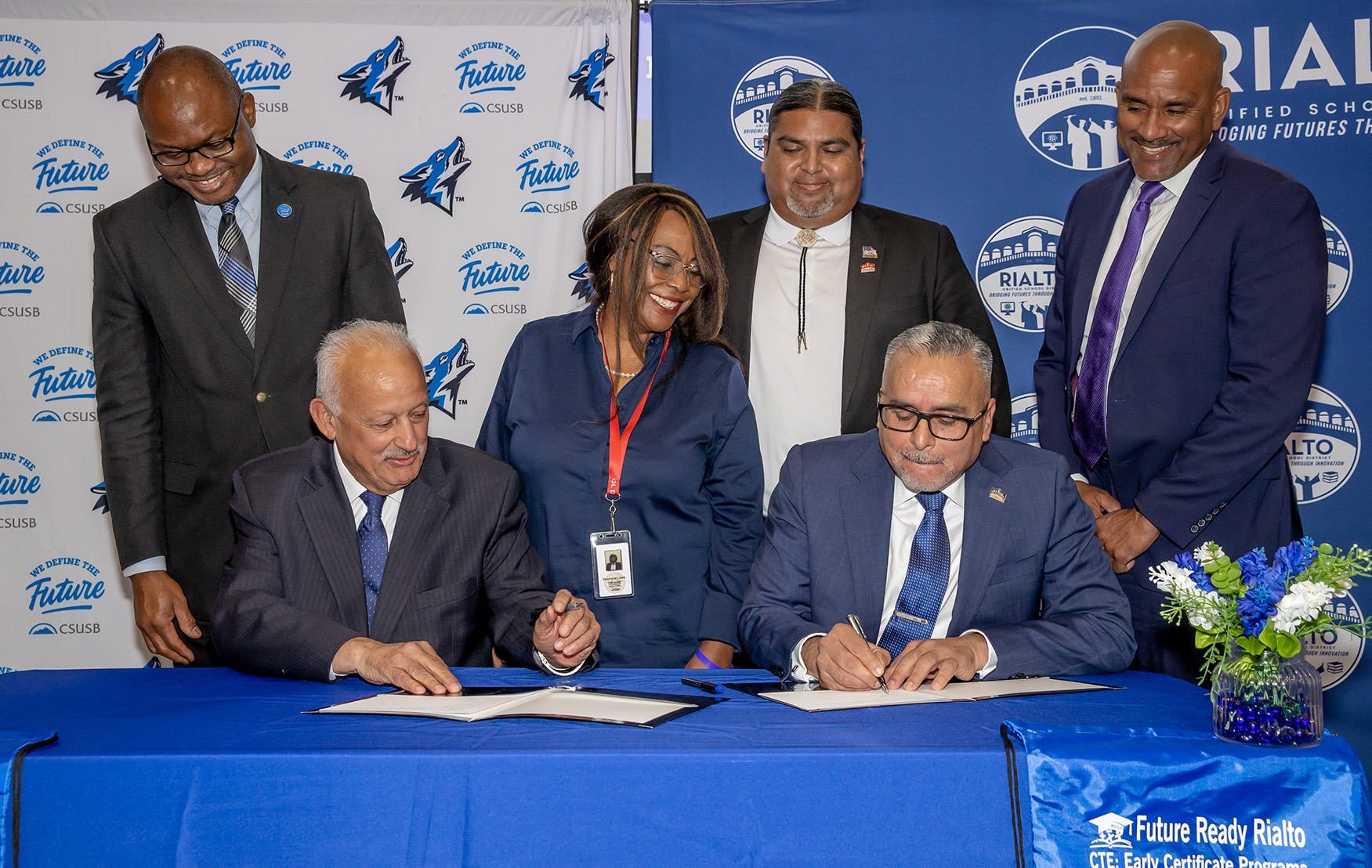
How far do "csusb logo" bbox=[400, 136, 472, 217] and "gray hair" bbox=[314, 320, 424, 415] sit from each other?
193cm

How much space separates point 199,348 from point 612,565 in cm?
141

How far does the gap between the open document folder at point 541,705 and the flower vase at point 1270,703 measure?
0.88 metres

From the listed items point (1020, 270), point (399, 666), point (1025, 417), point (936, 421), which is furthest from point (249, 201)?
point (1025, 417)

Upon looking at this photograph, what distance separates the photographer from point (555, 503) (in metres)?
2.87

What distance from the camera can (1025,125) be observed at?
438 cm

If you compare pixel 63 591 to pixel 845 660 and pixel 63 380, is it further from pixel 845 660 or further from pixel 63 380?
pixel 845 660

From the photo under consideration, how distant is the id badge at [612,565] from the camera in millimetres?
2750

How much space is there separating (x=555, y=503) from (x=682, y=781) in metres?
1.36

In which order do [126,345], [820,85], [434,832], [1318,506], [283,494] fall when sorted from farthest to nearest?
[1318,506]
[820,85]
[126,345]
[283,494]
[434,832]

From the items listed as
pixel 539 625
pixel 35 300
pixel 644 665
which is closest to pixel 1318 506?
pixel 644 665

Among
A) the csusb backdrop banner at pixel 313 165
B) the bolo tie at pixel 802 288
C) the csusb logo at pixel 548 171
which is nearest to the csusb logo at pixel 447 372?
the csusb backdrop banner at pixel 313 165

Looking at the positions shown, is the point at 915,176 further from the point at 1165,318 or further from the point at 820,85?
the point at 1165,318

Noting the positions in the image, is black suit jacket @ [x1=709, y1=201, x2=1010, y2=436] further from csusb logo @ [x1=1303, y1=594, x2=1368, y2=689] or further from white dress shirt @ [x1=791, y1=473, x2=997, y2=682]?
csusb logo @ [x1=1303, y1=594, x2=1368, y2=689]

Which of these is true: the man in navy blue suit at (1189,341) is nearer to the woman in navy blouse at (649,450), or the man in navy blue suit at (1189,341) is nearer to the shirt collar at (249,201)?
the woman in navy blouse at (649,450)
